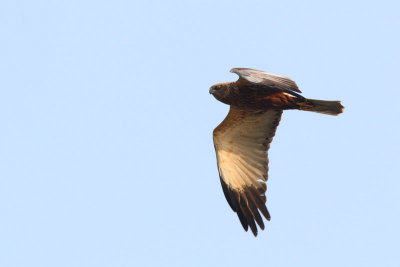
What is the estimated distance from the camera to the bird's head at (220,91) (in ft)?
42.8

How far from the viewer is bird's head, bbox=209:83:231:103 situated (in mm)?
13047

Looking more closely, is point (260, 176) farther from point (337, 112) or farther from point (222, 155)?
point (337, 112)

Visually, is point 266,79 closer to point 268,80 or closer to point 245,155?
point 268,80

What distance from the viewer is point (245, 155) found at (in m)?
14.1

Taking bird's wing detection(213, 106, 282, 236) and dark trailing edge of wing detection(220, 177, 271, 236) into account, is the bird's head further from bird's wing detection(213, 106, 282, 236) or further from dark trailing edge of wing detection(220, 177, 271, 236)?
dark trailing edge of wing detection(220, 177, 271, 236)

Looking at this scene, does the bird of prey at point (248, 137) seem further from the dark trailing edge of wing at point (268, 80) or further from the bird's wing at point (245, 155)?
the dark trailing edge of wing at point (268, 80)

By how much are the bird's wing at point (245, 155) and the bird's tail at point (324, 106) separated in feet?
3.09

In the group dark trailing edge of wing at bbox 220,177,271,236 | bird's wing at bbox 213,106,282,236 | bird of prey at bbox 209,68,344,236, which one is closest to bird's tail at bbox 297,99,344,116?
bird of prey at bbox 209,68,344,236

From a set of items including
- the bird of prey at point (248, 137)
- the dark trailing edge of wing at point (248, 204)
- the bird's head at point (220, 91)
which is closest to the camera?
the bird of prey at point (248, 137)

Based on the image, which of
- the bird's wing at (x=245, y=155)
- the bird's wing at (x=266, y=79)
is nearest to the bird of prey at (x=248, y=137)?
the bird's wing at (x=245, y=155)

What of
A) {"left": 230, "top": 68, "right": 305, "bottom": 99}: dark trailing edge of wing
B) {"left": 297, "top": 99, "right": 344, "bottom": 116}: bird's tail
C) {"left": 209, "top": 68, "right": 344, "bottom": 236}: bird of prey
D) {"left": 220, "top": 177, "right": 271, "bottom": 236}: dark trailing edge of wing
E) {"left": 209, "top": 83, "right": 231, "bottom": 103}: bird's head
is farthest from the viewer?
{"left": 220, "top": 177, "right": 271, "bottom": 236}: dark trailing edge of wing

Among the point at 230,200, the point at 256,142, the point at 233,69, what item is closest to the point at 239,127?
the point at 256,142

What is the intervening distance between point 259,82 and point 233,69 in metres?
0.81

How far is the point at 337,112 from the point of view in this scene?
1280 centimetres
